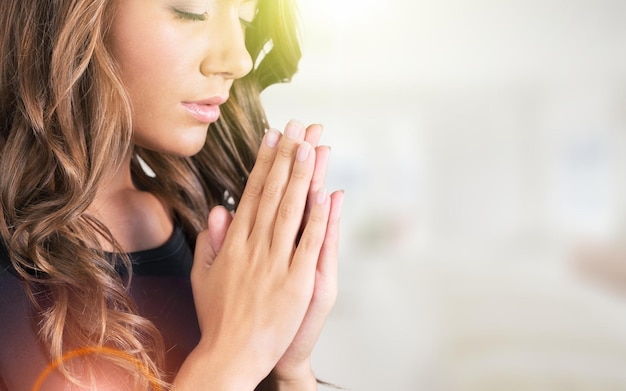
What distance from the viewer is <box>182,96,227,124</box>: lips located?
693 mm

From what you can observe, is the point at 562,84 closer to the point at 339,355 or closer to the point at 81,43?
the point at 339,355

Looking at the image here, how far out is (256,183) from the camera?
2.11 ft

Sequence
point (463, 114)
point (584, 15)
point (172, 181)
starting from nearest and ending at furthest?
point (172, 181), point (584, 15), point (463, 114)

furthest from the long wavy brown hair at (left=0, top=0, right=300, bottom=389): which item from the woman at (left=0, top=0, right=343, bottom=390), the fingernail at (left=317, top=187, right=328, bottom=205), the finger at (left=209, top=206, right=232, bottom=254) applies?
the fingernail at (left=317, top=187, right=328, bottom=205)

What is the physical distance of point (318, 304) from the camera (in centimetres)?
64

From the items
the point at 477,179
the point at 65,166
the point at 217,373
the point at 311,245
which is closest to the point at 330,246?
the point at 311,245

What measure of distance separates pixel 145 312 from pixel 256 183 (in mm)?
201

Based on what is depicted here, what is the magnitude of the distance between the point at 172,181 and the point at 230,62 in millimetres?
231

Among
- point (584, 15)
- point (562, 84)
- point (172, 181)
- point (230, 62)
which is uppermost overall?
point (584, 15)

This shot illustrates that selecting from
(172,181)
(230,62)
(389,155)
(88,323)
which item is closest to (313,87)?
(389,155)

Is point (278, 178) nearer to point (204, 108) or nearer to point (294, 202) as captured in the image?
point (294, 202)

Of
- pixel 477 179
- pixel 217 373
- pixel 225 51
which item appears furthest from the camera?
pixel 477 179

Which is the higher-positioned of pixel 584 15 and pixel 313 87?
pixel 584 15

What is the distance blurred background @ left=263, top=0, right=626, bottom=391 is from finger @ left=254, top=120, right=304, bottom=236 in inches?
56.4
